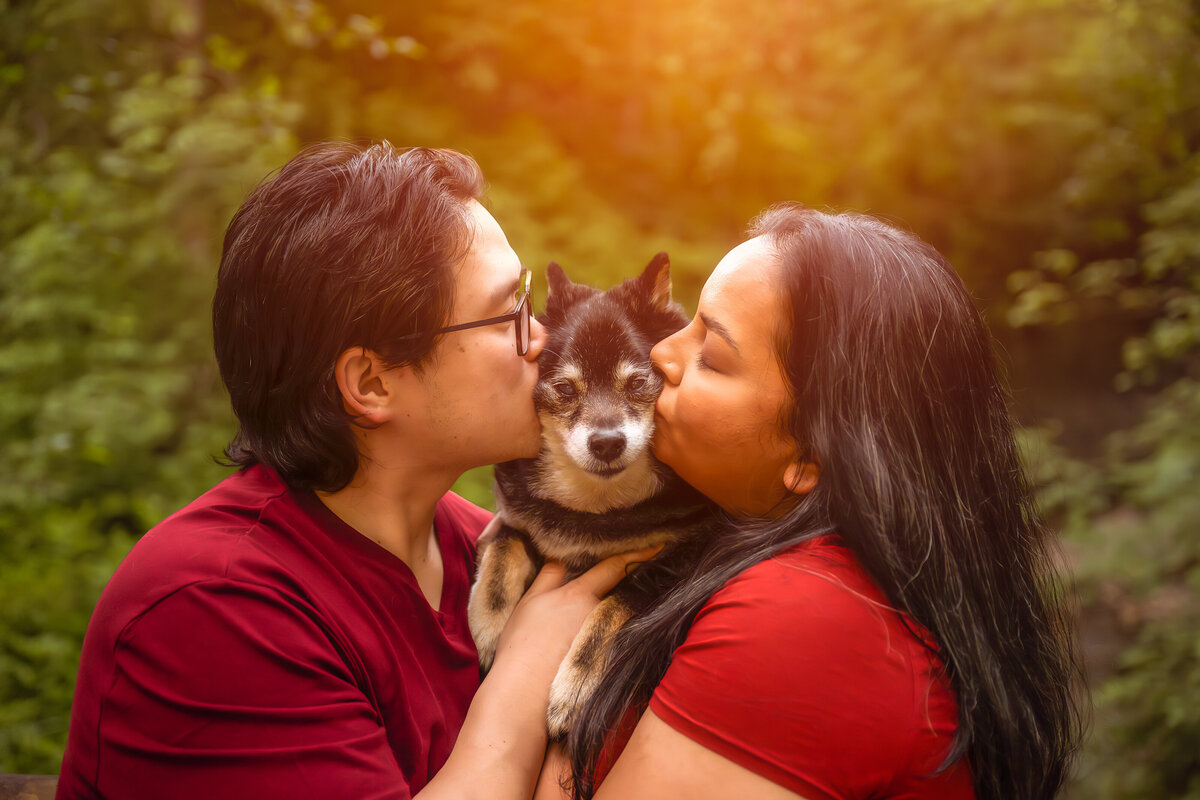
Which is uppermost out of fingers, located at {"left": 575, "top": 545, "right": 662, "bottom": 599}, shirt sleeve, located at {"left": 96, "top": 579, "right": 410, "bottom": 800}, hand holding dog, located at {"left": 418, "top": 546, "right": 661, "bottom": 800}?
shirt sleeve, located at {"left": 96, "top": 579, "right": 410, "bottom": 800}

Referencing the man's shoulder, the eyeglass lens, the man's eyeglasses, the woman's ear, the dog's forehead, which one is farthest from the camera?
the dog's forehead

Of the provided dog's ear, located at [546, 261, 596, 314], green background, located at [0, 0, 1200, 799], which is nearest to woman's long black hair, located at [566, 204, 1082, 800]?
dog's ear, located at [546, 261, 596, 314]

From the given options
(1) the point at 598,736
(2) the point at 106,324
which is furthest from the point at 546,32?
(1) the point at 598,736

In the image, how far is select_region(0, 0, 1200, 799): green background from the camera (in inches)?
153

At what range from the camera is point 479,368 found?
6.12ft

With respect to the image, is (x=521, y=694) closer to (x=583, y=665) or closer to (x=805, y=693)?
(x=583, y=665)

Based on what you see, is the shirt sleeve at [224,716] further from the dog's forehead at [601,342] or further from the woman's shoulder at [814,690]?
the dog's forehead at [601,342]

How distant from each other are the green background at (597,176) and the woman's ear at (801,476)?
1889mm

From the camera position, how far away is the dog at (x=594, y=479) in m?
2.18

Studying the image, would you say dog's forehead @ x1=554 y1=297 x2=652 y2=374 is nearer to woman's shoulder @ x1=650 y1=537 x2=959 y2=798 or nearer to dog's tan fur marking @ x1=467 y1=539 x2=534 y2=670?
dog's tan fur marking @ x1=467 y1=539 x2=534 y2=670

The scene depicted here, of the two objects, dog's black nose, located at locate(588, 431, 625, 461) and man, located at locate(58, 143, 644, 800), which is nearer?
man, located at locate(58, 143, 644, 800)

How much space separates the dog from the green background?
1662 millimetres

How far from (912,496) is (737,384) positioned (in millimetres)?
386

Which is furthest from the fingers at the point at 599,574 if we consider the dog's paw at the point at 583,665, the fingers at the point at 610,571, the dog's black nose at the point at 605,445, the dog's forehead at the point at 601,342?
the dog's forehead at the point at 601,342
